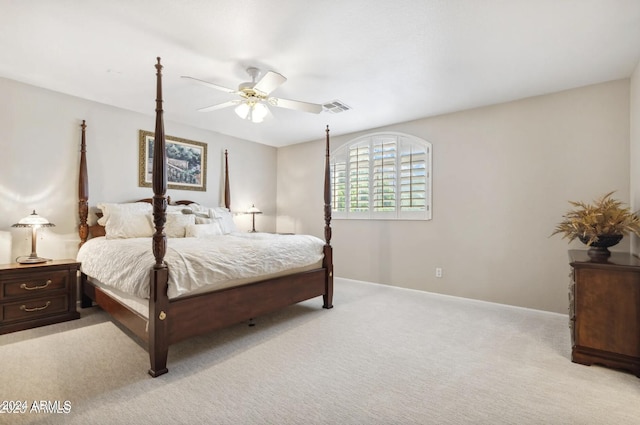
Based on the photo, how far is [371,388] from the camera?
206 cm

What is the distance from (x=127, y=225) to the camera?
12.3ft

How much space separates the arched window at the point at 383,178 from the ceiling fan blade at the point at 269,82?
2.59 m

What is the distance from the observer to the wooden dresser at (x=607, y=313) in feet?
7.39

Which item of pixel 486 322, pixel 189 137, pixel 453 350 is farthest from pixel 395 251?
pixel 189 137

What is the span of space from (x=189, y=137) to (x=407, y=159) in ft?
11.4

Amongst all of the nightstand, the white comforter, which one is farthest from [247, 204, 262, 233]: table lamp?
the nightstand

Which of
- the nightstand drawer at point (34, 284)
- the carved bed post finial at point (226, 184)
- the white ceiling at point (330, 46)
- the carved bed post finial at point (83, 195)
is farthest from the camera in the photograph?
the carved bed post finial at point (226, 184)

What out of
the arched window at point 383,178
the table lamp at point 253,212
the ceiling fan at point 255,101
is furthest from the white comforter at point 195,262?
the table lamp at point 253,212

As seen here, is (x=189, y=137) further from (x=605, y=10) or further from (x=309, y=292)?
(x=605, y=10)

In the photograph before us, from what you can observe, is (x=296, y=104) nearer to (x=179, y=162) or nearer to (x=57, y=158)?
(x=179, y=162)

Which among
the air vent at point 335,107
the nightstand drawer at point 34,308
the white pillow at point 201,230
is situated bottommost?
the nightstand drawer at point 34,308

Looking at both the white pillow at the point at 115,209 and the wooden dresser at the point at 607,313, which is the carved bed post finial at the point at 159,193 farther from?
the wooden dresser at the point at 607,313

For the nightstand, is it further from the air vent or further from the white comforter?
the air vent

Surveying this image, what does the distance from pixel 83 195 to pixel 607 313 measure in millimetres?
5325
